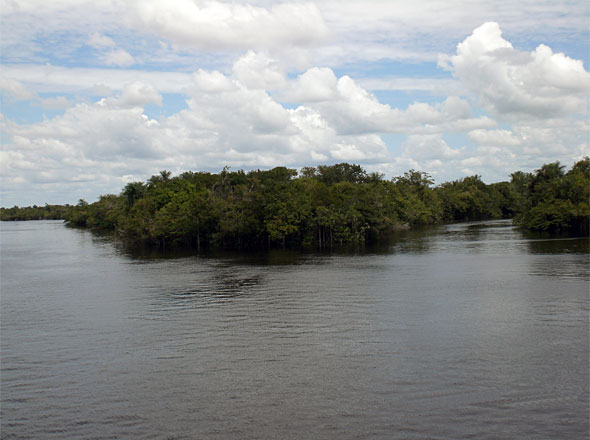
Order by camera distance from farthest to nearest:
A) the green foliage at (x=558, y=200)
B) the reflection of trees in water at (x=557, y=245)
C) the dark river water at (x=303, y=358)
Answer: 1. the green foliage at (x=558, y=200)
2. the reflection of trees in water at (x=557, y=245)
3. the dark river water at (x=303, y=358)

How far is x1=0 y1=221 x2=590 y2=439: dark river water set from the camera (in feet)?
58.3

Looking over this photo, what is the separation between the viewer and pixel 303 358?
79.3 ft

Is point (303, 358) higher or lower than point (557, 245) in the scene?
lower

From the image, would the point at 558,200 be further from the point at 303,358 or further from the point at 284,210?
the point at 303,358

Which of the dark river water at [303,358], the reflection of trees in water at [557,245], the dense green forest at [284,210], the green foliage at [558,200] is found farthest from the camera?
the green foliage at [558,200]

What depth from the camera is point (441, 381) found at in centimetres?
2080

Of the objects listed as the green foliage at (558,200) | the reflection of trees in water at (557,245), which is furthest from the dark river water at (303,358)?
the green foliage at (558,200)

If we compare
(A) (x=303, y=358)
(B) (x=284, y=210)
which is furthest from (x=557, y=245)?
(A) (x=303, y=358)

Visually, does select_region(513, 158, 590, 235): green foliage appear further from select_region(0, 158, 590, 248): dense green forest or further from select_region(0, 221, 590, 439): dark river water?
select_region(0, 221, 590, 439): dark river water

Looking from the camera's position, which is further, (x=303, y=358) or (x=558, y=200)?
(x=558, y=200)

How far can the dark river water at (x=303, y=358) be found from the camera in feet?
58.3

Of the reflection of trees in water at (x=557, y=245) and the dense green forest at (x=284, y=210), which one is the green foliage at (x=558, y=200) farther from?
the reflection of trees in water at (x=557, y=245)

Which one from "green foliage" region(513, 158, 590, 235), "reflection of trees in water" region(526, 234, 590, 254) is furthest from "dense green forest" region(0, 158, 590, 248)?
"reflection of trees in water" region(526, 234, 590, 254)

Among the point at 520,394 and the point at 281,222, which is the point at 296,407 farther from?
the point at 281,222
